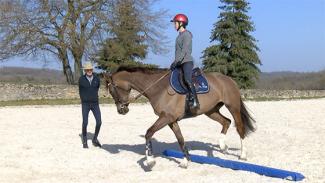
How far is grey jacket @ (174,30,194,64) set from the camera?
27.9ft

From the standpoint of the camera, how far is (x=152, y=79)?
890 cm

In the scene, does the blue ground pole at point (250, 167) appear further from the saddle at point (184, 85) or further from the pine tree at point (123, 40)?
the pine tree at point (123, 40)

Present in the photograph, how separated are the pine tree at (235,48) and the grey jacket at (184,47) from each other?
3383 centimetres

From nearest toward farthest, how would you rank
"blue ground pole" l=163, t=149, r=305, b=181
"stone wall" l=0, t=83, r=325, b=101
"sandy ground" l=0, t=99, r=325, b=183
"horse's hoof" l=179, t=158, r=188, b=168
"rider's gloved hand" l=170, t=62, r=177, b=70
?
"blue ground pole" l=163, t=149, r=305, b=181
"sandy ground" l=0, t=99, r=325, b=183
"horse's hoof" l=179, t=158, r=188, b=168
"rider's gloved hand" l=170, t=62, r=177, b=70
"stone wall" l=0, t=83, r=325, b=101

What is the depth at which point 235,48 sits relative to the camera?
1702 inches

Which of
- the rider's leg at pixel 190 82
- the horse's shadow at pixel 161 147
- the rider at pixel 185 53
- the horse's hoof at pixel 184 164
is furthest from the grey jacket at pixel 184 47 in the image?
the horse's shadow at pixel 161 147

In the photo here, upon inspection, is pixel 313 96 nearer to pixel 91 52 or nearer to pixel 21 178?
pixel 91 52

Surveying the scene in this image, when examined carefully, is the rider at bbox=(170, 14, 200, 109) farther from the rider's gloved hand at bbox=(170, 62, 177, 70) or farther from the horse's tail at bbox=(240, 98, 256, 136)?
the horse's tail at bbox=(240, 98, 256, 136)

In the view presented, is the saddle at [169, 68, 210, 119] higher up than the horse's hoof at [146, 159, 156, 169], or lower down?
higher up

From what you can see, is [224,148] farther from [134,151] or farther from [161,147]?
[134,151]

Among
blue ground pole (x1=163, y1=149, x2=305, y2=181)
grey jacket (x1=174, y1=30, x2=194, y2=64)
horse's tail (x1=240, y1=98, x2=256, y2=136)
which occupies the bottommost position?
blue ground pole (x1=163, y1=149, x2=305, y2=181)

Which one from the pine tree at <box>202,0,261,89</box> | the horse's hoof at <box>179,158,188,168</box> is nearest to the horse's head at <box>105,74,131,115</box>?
the horse's hoof at <box>179,158,188,168</box>

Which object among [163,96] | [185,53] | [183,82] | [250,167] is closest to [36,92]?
[163,96]

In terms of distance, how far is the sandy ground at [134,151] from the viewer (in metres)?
7.90
